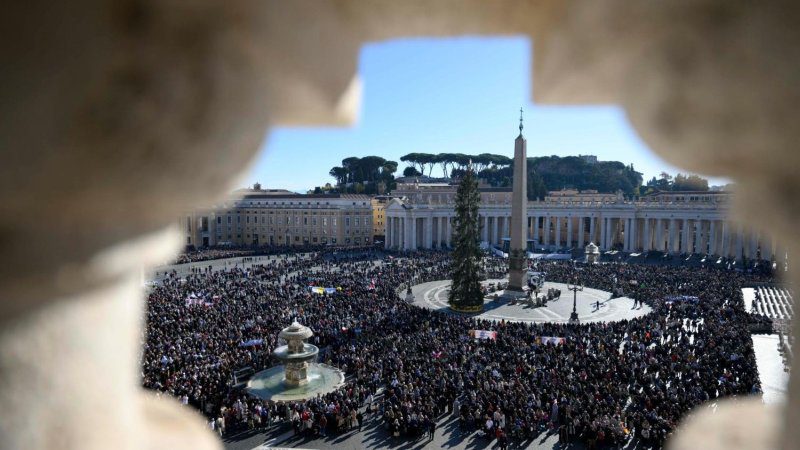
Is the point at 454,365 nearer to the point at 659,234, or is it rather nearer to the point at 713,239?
the point at 713,239

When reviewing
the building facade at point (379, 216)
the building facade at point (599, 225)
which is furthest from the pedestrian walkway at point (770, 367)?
the building facade at point (379, 216)

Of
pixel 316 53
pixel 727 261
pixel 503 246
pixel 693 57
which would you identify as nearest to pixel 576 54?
pixel 693 57

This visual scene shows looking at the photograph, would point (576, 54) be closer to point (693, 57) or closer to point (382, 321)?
point (693, 57)

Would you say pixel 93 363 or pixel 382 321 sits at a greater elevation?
→ pixel 93 363

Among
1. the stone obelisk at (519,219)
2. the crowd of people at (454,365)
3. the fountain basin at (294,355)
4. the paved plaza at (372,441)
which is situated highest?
the stone obelisk at (519,219)

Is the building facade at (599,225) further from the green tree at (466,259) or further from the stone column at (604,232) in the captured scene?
the green tree at (466,259)
